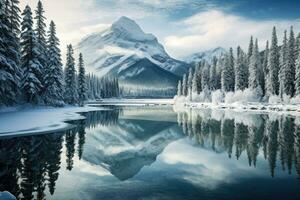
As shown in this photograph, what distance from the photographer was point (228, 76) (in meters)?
98.2

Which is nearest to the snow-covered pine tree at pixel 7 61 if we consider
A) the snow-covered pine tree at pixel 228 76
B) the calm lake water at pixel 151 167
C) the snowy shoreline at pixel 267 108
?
the calm lake water at pixel 151 167

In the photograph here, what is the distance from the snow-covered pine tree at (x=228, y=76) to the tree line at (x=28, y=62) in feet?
158

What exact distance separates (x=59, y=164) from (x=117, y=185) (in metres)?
5.10

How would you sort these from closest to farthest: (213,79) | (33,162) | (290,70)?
(33,162) → (290,70) → (213,79)

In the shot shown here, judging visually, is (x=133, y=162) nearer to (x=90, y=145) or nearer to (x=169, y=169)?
(x=169, y=169)

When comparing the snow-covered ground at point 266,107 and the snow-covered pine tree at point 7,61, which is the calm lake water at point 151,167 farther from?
the snow-covered ground at point 266,107

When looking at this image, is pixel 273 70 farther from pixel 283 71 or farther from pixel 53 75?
pixel 53 75

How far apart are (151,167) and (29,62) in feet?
120

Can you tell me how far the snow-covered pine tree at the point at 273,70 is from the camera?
249 feet

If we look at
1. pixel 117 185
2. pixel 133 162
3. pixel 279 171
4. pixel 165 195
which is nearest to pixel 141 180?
pixel 117 185

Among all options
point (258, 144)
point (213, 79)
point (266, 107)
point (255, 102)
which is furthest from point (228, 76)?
point (258, 144)

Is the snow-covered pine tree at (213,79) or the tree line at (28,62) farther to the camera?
the snow-covered pine tree at (213,79)

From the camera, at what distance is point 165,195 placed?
454 inches

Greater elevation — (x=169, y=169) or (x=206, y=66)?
(x=206, y=66)
